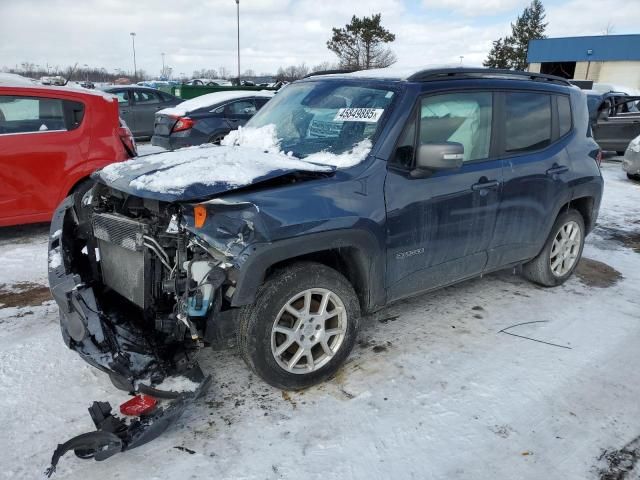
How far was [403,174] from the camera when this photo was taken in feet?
10.7

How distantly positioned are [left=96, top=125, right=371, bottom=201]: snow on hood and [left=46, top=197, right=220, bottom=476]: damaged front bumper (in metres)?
0.65

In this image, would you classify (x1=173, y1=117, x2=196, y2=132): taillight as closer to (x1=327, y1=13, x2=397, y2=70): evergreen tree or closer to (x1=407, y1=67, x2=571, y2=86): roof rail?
(x1=407, y1=67, x2=571, y2=86): roof rail

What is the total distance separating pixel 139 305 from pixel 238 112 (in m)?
8.22

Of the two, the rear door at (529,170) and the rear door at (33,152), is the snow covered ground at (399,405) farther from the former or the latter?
the rear door at (33,152)

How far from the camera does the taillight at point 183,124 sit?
9.92 meters

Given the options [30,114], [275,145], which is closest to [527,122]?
[275,145]

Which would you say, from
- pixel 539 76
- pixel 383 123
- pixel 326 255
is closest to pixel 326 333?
pixel 326 255

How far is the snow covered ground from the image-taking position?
250 cm

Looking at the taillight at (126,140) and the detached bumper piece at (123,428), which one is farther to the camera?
the taillight at (126,140)

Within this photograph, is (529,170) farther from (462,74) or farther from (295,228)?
(295,228)

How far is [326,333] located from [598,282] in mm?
3296

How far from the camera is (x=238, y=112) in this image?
34.8 ft

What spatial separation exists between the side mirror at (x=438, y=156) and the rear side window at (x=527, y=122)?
99 centimetres

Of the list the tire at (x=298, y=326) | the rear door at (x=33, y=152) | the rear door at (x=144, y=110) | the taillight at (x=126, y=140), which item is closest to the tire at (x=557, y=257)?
the tire at (x=298, y=326)
